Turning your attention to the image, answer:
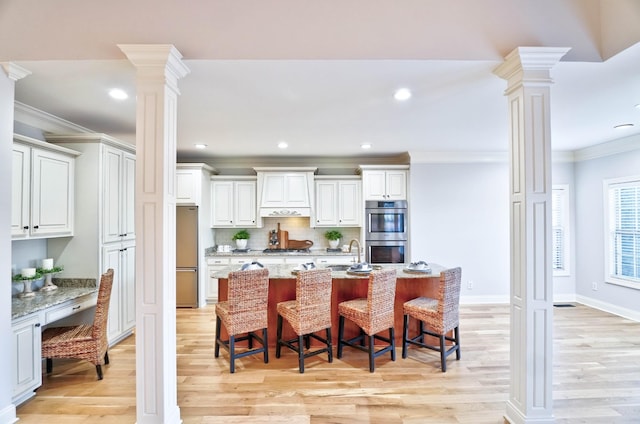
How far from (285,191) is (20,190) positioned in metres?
3.59

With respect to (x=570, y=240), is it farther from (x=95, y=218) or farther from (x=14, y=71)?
(x=14, y=71)

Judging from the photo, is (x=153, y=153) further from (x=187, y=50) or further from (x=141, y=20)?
(x=141, y=20)

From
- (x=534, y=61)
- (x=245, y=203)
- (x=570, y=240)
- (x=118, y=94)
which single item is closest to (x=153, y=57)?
(x=118, y=94)

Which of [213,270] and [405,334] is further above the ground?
[213,270]

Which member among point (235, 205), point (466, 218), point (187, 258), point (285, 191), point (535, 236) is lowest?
point (187, 258)

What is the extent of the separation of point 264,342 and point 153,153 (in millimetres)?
2159

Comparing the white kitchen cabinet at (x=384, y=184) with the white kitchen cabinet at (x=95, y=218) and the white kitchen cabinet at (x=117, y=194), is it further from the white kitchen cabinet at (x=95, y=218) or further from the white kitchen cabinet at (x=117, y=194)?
the white kitchen cabinet at (x=95, y=218)

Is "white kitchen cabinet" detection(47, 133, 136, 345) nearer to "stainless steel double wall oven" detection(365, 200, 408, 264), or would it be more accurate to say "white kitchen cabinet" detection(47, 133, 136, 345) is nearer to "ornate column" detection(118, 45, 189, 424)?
"ornate column" detection(118, 45, 189, 424)

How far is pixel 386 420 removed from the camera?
2.47 metres

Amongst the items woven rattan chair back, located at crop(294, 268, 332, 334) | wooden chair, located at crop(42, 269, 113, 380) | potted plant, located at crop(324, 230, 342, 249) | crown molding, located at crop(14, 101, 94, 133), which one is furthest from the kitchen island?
crown molding, located at crop(14, 101, 94, 133)

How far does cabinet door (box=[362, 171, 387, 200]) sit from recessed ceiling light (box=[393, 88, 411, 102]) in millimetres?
2682

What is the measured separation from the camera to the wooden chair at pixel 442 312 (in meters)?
3.22

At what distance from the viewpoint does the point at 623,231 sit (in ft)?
16.5

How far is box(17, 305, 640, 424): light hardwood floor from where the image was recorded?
100 inches
